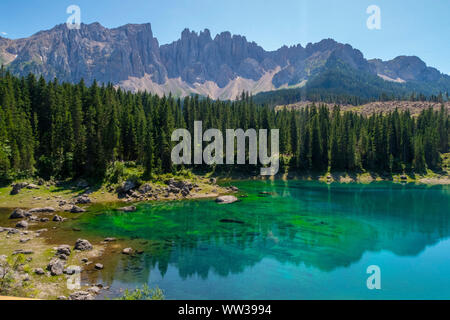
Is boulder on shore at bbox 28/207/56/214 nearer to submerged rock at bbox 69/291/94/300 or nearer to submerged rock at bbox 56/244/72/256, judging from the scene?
submerged rock at bbox 56/244/72/256

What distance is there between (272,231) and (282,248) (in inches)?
278

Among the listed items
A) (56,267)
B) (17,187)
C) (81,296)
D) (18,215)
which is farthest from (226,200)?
(81,296)

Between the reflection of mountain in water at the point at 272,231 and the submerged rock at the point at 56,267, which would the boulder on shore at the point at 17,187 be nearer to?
the reflection of mountain in water at the point at 272,231

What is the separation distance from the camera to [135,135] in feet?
257

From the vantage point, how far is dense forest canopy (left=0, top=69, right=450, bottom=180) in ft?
220

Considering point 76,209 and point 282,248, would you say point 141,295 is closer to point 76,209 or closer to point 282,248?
point 282,248

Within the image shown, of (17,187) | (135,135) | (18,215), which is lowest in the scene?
(18,215)

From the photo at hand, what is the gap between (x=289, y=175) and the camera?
342ft

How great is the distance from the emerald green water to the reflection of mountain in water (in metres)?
0.13

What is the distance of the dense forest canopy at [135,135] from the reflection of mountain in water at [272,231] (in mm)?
22560

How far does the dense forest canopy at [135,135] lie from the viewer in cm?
6712
